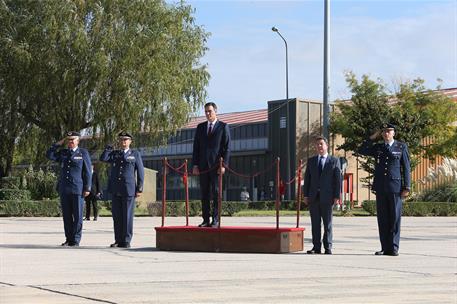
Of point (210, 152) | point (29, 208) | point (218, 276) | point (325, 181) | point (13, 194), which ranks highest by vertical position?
point (210, 152)

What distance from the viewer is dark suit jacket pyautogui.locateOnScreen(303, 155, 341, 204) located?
14.0m

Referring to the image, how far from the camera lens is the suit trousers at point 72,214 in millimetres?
14945

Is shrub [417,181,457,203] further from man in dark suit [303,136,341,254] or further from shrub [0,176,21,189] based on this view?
man in dark suit [303,136,341,254]

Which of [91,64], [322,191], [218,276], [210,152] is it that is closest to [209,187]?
[210,152]

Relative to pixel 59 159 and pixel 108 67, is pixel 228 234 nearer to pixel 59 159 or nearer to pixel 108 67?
pixel 59 159

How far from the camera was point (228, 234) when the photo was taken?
13.9 meters

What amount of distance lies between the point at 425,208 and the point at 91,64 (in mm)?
15692

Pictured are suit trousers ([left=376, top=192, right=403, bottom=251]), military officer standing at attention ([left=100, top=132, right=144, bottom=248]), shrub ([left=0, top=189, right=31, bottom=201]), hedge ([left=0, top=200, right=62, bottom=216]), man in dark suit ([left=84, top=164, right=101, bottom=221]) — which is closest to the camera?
suit trousers ([left=376, top=192, right=403, bottom=251])

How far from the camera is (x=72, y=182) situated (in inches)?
588

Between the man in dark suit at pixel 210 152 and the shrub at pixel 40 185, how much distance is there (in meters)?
22.7

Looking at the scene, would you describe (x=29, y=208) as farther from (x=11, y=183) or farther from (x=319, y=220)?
(x=319, y=220)

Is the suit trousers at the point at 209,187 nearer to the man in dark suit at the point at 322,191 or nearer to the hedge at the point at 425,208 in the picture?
the man in dark suit at the point at 322,191

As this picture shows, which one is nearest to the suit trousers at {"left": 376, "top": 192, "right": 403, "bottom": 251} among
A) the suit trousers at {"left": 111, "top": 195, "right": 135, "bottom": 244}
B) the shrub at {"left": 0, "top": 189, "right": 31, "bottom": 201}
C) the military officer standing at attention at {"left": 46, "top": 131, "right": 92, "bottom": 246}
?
the suit trousers at {"left": 111, "top": 195, "right": 135, "bottom": 244}

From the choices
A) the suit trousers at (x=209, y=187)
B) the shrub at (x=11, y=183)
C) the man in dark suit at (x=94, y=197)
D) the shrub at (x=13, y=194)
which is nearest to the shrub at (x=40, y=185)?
the shrub at (x=11, y=183)
